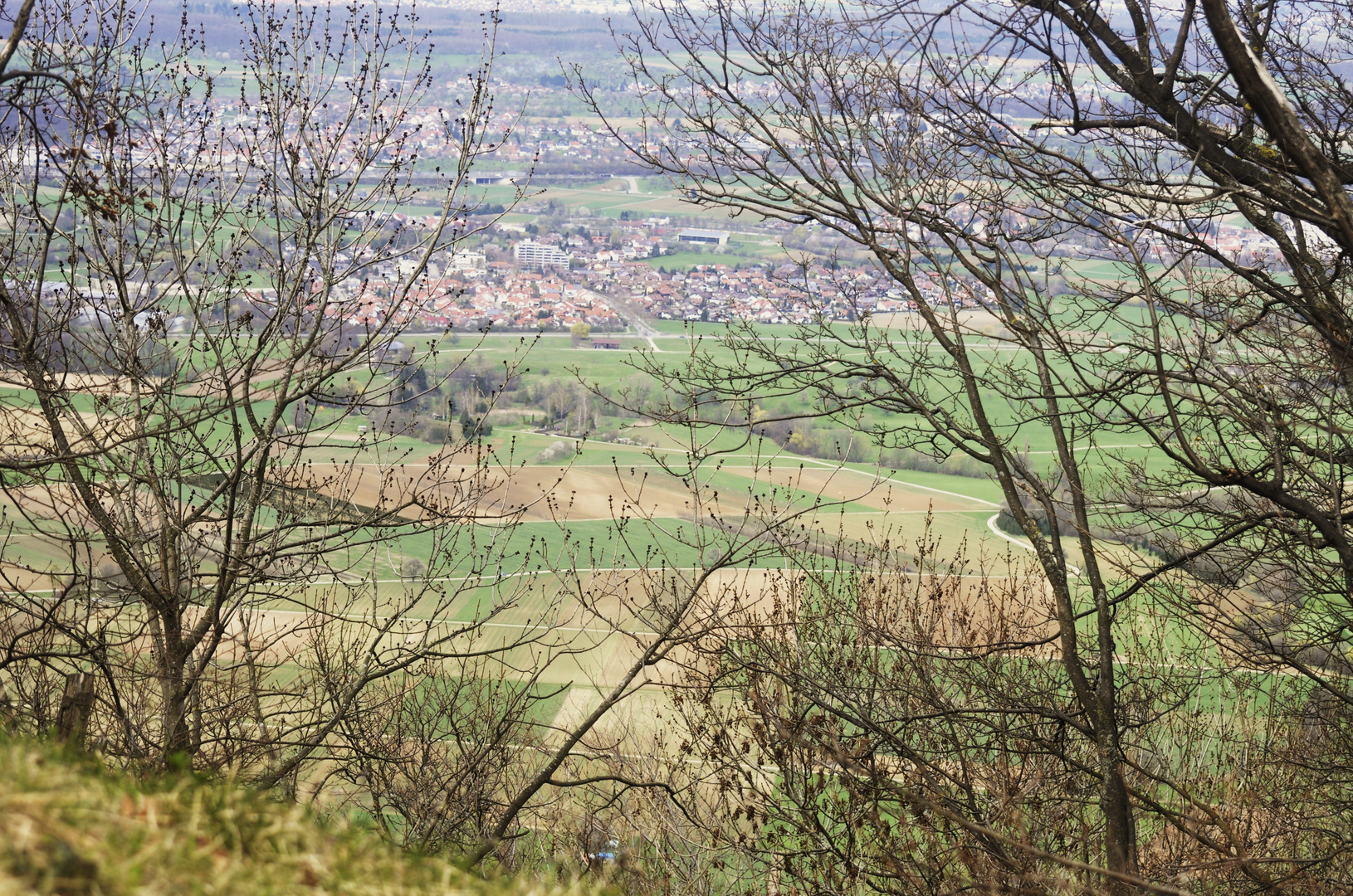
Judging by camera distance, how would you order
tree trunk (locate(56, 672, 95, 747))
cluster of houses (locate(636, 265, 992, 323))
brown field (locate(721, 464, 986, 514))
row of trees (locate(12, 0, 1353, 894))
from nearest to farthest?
tree trunk (locate(56, 672, 95, 747)) < row of trees (locate(12, 0, 1353, 894)) < cluster of houses (locate(636, 265, 992, 323)) < brown field (locate(721, 464, 986, 514))

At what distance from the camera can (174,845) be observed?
60.7 inches

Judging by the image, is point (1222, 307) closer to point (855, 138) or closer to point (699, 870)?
point (855, 138)

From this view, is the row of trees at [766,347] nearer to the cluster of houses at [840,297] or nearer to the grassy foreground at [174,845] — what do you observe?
the cluster of houses at [840,297]

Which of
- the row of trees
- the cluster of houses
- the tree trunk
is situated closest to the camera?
A: the tree trunk

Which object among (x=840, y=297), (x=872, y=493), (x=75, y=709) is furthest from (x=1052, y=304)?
(x=872, y=493)

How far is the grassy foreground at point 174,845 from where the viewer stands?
1.39m

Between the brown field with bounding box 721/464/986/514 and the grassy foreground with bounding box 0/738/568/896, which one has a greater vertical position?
the brown field with bounding box 721/464/986/514

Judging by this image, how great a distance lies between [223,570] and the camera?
5.69 m

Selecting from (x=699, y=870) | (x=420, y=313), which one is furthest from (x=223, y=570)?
(x=699, y=870)

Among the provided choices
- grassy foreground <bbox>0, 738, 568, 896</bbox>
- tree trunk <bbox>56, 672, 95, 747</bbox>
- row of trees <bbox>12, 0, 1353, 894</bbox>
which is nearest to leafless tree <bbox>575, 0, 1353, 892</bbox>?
row of trees <bbox>12, 0, 1353, 894</bbox>

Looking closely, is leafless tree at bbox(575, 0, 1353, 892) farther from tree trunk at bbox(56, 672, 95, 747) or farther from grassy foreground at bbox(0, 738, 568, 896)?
grassy foreground at bbox(0, 738, 568, 896)

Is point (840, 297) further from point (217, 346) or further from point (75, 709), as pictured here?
point (75, 709)

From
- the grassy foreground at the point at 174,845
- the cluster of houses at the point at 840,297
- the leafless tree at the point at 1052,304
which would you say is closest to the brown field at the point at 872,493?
the cluster of houses at the point at 840,297

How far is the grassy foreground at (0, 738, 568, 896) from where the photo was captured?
139 cm
